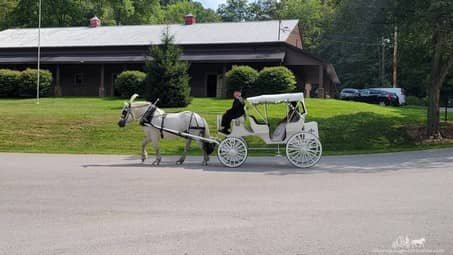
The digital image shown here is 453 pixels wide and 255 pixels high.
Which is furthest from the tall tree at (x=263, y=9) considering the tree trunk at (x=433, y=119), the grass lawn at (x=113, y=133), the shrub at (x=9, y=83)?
the tree trunk at (x=433, y=119)

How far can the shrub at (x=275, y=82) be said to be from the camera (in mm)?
34156

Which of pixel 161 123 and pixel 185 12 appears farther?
pixel 185 12

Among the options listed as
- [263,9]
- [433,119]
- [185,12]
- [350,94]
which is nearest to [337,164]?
[433,119]

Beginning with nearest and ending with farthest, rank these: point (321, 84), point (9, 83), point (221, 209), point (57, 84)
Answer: point (221, 209) → point (9, 83) → point (321, 84) → point (57, 84)

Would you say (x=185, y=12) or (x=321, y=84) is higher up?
(x=185, y=12)

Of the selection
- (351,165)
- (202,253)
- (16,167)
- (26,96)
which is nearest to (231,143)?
(351,165)

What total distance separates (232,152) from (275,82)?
19.8 m

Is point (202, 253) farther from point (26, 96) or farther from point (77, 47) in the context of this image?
point (77, 47)

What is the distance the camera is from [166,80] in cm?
3042

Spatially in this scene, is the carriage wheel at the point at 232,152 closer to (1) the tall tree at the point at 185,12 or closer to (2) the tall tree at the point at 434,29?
(2) the tall tree at the point at 434,29

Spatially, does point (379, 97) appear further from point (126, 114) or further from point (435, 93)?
point (126, 114)

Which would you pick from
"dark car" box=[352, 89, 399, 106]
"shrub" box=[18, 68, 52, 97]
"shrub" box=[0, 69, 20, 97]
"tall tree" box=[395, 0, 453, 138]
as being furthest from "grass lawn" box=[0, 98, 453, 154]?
"dark car" box=[352, 89, 399, 106]

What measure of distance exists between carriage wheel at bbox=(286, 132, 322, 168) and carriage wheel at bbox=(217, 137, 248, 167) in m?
1.25

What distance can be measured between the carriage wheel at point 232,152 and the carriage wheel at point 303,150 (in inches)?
49.2
